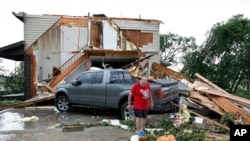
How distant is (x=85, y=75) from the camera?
14.6 m

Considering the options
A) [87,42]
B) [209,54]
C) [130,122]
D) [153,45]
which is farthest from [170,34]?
[130,122]

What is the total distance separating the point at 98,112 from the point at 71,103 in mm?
1275

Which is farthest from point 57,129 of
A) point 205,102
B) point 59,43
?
point 59,43

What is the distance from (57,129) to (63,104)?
4393mm

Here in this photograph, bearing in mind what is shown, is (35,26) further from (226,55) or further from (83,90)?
(226,55)

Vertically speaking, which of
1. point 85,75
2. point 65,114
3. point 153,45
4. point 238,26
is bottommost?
point 65,114

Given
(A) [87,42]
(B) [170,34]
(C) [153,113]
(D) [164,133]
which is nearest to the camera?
(D) [164,133]

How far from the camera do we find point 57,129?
11148mm

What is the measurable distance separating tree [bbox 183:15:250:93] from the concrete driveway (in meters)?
21.3

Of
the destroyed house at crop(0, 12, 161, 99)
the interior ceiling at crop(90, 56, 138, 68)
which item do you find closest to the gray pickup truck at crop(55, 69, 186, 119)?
the interior ceiling at crop(90, 56, 138, 68)

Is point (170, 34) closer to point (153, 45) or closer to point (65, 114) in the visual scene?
point (153, 45)

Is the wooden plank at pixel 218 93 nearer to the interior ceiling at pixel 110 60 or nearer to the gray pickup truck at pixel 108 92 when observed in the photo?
the gray pickup truck at pixel 108 92

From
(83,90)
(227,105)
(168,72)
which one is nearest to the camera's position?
(227,105)

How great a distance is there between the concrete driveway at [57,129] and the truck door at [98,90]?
0.62 m
